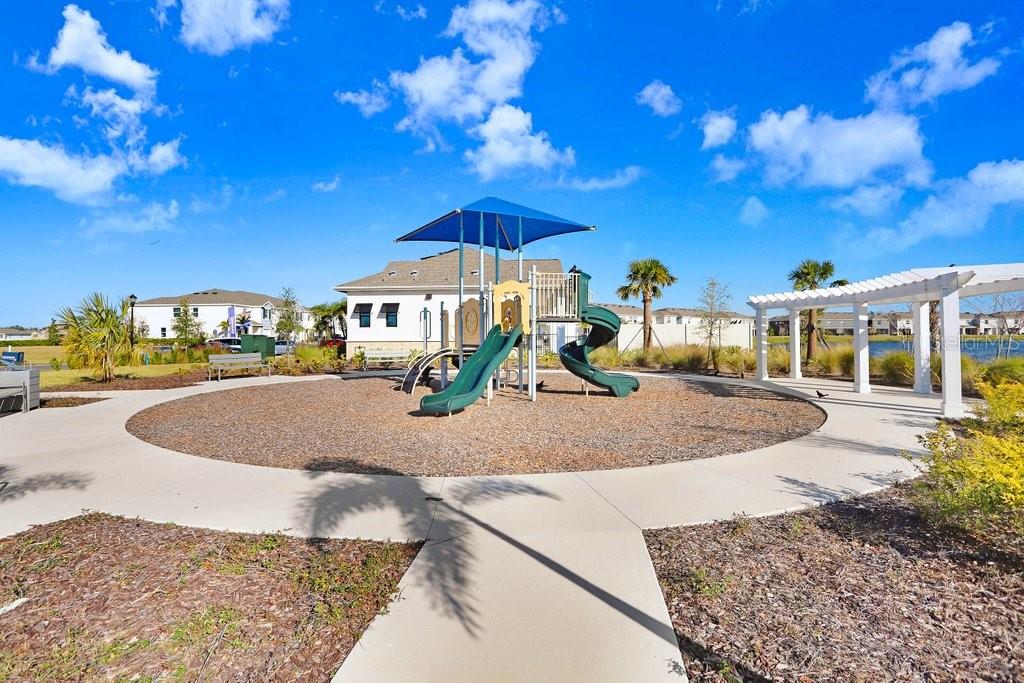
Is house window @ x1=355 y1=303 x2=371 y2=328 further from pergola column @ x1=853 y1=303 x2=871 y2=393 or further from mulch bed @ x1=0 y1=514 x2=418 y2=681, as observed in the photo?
mulch bed @ x1=0 y1=514 x2=418 y2=681

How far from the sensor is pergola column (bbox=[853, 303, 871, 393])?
13039mm

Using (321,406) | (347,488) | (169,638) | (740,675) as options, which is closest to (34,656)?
(169,638)

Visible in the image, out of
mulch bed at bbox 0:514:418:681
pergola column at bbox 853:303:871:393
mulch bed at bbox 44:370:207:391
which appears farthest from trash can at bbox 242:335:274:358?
pergola column at bbox 853:303:871:393

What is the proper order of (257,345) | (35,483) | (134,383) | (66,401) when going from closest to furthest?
(35,483) < (66,401) < (134,383) < (257,345)

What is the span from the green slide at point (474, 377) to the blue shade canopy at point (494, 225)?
8.54 feet

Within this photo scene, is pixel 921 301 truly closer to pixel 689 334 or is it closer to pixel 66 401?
pixel 689 334

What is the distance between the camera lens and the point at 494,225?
14.5m

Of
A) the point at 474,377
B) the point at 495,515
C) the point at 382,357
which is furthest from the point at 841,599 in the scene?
the point at 382,357

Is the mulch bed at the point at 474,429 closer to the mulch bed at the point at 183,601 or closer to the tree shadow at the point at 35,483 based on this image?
the tree shadow at the point at 35,483

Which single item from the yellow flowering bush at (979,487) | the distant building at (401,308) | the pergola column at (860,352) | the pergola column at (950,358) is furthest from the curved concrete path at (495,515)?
the distant building at (401,308)

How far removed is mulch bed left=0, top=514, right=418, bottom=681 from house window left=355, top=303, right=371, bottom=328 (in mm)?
24432

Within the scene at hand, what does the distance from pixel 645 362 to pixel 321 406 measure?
16478 millimetres

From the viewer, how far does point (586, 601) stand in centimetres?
298

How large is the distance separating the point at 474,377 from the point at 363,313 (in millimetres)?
18792
